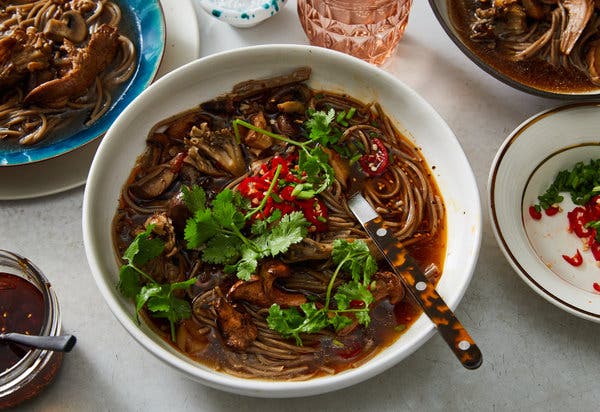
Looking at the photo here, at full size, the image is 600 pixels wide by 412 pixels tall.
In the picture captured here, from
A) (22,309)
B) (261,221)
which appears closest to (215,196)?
(261,221)

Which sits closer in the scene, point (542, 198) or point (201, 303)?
point (201, 303)

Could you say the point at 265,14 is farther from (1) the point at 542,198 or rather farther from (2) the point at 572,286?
(2) the point at 572,286

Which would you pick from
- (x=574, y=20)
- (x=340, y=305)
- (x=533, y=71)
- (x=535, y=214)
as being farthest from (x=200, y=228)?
(x=574, y=20)

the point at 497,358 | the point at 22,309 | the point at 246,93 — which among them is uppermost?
the point at 246,93

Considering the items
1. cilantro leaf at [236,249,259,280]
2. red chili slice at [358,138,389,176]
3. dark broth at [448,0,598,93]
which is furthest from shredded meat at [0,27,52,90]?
dark broth at [448,0,598,93]

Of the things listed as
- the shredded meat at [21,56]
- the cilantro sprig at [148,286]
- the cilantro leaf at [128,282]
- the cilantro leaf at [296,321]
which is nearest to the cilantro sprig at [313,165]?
the cilantro leaf at [296,321]

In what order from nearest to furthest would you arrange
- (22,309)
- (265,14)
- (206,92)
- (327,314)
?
(327,314), (22,309), (206,92), (265,14)

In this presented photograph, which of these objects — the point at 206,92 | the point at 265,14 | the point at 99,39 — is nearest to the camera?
the point at 206,92

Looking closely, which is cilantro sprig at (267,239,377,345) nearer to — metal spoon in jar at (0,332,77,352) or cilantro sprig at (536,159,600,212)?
metal spoon in jar at (0,332,77,352)
